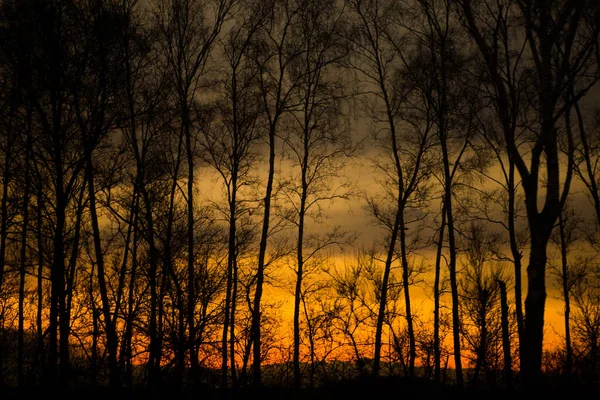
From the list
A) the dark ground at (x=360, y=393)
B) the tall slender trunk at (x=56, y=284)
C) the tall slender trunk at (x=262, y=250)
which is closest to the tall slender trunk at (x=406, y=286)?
the tall slender trunk at (x=262, y=250)

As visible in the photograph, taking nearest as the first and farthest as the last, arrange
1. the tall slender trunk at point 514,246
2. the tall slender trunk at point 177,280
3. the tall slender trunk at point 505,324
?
the tall slender trunk at point 505,324 < the tall slender trunk at point 177,280 < the tall slender trunk at point 514,246

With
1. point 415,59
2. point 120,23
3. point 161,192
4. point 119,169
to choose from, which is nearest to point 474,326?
point 415,59

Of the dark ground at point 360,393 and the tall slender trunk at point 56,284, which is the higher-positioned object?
the tall slender trunk at point 56,284

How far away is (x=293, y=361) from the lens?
72.5 ft

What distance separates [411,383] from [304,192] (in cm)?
1009

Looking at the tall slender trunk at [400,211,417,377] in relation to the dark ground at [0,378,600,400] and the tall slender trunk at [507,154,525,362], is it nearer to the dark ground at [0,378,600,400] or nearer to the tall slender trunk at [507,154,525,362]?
the tall slender trunk at [507,154,525,362]

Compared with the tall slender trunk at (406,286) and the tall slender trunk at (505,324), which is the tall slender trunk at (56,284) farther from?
the tall slender trunk at (406,286)

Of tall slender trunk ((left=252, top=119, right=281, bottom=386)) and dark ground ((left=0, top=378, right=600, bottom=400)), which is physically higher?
tall slender trunk ((left=252, top=119, right=281, bottom=386))

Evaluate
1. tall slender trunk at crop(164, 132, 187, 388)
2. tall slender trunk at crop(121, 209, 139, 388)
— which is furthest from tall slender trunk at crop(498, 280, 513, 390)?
tall slender trunk at crop(121, 209, 139, 388)

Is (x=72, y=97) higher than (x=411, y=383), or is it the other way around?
(x=72, y=97)

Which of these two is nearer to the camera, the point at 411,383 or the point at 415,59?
the point at 411,383

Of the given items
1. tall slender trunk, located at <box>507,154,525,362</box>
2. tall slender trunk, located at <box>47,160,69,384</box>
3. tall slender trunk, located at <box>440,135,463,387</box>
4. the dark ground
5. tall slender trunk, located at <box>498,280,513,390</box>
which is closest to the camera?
A: the dark ground

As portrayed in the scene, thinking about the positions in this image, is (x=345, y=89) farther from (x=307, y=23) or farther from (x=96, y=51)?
(x=96, y=51)

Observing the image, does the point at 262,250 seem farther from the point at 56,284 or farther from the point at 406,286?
the point at 56,284
